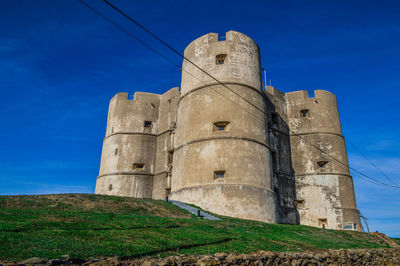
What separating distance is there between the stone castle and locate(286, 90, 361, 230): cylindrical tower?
83mm

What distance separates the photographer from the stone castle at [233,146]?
20594 millimetres

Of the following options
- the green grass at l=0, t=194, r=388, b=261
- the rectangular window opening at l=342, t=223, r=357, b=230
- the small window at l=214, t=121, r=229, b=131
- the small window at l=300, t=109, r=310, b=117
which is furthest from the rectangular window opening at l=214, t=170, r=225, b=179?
Result: the small window at l=300, t=109, r=310, b=117

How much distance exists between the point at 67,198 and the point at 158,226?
6077 mm

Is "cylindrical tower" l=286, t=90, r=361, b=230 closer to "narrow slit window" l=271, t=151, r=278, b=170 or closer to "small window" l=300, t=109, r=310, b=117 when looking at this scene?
"small window" l=300, t=109, r=310, b=117

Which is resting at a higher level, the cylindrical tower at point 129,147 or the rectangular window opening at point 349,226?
the cylindrical tower at point 129,147

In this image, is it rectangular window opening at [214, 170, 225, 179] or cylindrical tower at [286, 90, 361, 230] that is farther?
cylindrical tower at [286, 90, 361, 230]

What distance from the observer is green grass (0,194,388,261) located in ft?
24.8

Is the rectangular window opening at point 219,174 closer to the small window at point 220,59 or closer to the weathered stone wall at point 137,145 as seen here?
the weathered stone wall at point 137,145

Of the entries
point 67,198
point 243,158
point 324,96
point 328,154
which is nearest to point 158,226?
point 67,198

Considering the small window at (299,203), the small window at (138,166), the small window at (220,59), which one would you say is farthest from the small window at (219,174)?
the small window at (138,166)

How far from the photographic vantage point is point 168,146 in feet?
94.0

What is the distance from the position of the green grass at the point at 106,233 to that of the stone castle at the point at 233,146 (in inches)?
178

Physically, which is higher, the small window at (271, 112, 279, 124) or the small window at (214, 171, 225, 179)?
the small window at (271, 112, 279, 124)

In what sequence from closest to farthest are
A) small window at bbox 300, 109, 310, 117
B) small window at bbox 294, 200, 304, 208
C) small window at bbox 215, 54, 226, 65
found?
1. small window at bbox 215, 54, 226, 65
2. small window at bbox 294, 200, 304, 208
3. small window at bbox 300, 109, 310, 117
